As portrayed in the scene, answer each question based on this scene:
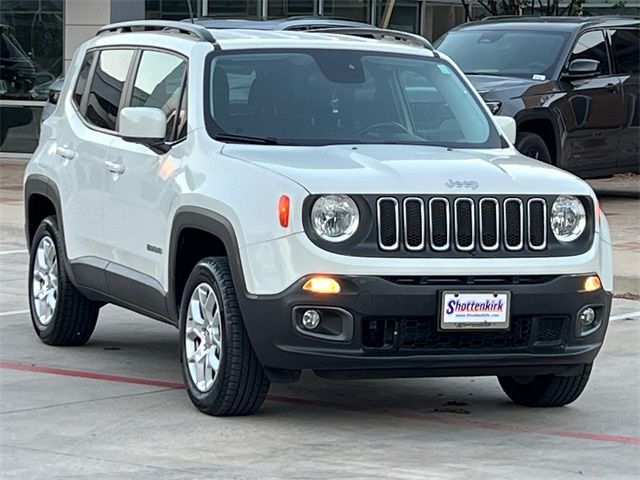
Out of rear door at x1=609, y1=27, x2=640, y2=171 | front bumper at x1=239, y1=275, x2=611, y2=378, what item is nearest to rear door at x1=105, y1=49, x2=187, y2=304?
front bumper at x1=239, y1=275, x2=611, y2=378

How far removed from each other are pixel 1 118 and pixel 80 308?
44.0ft

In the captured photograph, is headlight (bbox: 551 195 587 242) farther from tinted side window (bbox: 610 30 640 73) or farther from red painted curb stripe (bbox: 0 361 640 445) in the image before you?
tinted side window (bbox: 610 30 640 73)

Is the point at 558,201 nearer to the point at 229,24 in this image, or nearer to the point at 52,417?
the point at 52,417

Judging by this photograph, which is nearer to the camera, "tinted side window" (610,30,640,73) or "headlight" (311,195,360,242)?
"headlight" (311,195,360,242)

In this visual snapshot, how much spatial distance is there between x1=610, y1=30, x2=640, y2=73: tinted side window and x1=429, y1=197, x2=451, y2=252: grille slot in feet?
34.9

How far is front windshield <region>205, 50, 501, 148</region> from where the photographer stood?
26.1 feet

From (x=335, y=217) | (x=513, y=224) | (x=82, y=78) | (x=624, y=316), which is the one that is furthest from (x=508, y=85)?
(x=335, y=217)

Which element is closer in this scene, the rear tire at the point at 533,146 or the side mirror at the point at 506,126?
the side mirror at the point at 506,126

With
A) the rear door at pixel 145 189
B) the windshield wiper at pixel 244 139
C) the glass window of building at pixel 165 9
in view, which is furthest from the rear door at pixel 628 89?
the windshield wiper at pixel 244 139

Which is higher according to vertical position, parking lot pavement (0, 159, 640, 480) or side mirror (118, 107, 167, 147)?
side mirror (118, 107, 167, 147)

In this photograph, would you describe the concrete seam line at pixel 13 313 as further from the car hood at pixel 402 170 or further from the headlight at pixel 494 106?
→ the headlight at pixel 494 106

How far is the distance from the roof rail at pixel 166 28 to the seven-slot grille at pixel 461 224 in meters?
1.77

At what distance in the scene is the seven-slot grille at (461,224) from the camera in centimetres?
698

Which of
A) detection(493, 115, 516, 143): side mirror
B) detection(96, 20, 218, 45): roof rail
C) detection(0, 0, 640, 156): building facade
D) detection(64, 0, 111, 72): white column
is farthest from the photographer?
detection(0, 0, 640, 156): building facade
